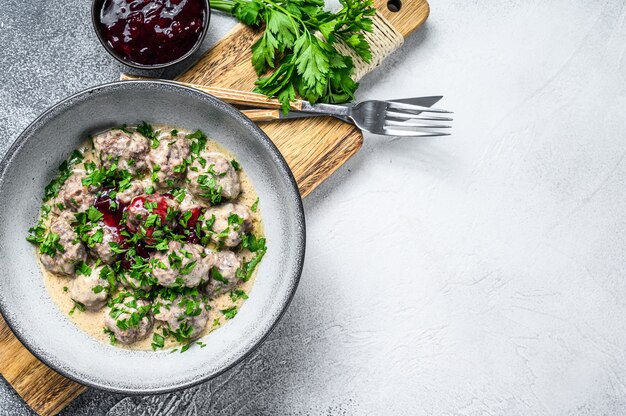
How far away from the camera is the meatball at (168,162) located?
3.56m

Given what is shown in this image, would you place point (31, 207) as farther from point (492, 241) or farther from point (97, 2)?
point (492, 241)

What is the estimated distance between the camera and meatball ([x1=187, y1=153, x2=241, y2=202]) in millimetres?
3553

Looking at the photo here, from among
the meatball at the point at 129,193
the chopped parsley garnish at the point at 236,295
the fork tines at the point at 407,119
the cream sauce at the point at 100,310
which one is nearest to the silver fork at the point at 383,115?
the fork tines at the point at 407,119

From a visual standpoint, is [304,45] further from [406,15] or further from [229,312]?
[229,312]

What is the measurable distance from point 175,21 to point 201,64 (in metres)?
0.31

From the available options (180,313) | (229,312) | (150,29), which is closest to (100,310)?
(180,313)

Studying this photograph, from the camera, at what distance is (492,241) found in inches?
176

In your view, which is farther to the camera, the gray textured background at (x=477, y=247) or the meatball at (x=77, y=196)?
the gray textured background at (x=477, y=247)

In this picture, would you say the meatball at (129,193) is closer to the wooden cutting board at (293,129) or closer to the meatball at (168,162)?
the meatball at (168,162)

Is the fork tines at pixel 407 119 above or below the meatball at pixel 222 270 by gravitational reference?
above

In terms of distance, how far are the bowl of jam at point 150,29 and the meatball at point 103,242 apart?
0.98 m

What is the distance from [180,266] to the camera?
339cm

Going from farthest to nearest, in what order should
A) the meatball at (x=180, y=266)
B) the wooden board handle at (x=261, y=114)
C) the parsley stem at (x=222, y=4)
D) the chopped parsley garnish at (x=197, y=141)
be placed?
1. the parsley stem at (x=222, y=4)
2. the wooden board handle at (x=261, y=114)
3. the chopped parsley garnish at (x=197, y=141)
4. the meatball at (x=180, y=266)

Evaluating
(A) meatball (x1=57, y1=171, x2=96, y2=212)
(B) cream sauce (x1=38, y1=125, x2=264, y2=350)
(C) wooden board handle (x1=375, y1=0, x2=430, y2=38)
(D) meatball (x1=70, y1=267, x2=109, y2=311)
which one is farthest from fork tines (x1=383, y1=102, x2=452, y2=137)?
(D) meatball (x1=70, y1=267, x2=109, y2=311)
